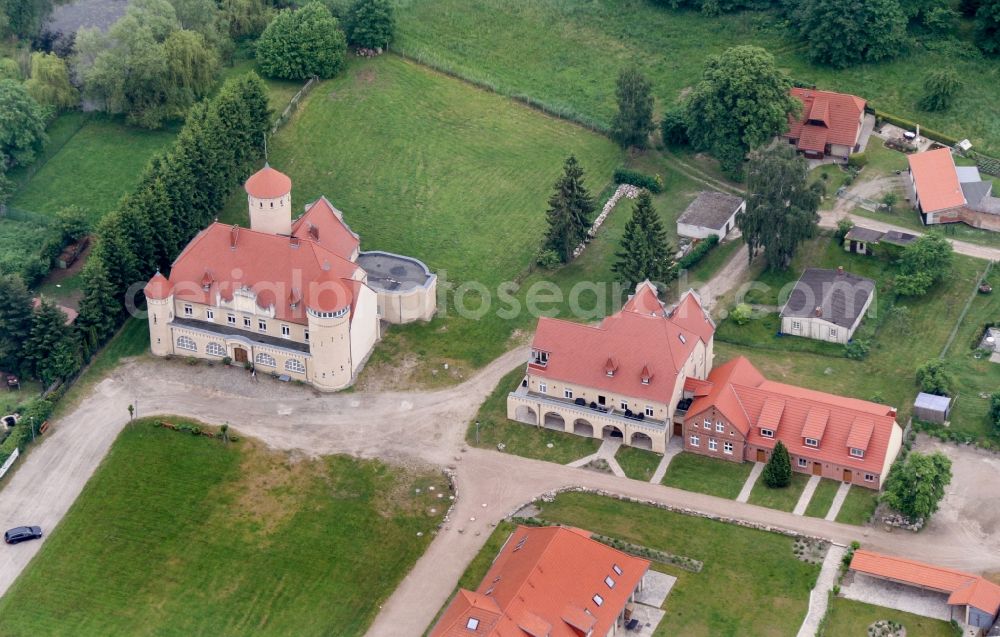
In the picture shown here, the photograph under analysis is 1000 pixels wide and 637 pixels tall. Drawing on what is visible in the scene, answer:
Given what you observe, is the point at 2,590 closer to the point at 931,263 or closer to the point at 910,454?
the point at 910,454

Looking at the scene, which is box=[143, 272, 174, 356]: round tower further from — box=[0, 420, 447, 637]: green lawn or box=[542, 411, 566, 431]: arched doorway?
box=[542, 411, 566, 431]: arched doorway

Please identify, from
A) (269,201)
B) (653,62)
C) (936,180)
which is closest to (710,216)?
(936,180)

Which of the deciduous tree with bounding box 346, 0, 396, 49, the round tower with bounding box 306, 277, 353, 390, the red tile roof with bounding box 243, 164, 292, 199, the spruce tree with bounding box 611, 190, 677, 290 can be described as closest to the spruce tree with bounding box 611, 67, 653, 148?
the spruce tree with bounding box 611, 190, 677, 290

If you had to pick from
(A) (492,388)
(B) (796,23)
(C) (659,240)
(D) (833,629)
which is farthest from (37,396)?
(B) (796,23)

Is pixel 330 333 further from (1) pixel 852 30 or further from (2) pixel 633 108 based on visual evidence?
(1) pixel 852 30

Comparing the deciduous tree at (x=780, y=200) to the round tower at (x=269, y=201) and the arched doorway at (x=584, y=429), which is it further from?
the round tower at (x=269, y=201)

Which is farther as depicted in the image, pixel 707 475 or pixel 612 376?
pixel 612 376
